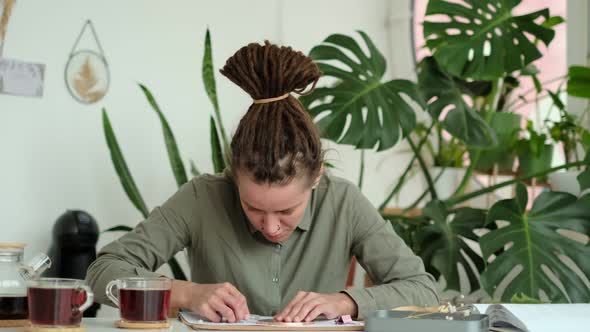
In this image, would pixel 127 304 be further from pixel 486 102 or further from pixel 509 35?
pixel 486 102

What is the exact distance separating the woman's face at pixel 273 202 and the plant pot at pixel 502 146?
6.00ft

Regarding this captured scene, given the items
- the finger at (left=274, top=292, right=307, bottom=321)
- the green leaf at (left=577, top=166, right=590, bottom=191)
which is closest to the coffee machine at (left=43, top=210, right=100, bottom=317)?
the finger at (left=274, top=292, right=307, bottom=321)

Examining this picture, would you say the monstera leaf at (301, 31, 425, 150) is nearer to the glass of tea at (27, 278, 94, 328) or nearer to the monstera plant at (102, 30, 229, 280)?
the monstera plant at (102, 30, 229, 280)

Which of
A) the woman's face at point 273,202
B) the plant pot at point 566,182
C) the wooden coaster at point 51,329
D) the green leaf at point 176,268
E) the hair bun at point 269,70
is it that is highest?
the hair bun at point 269,70

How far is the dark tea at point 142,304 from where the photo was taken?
1.31 meters

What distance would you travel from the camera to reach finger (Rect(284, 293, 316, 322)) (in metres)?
1.46

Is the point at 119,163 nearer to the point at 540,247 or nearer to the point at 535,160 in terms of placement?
the point at 540,247

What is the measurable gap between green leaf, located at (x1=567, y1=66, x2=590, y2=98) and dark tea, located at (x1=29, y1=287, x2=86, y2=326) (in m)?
2.00

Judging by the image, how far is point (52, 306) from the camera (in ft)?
3.99

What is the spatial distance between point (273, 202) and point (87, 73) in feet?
5.41

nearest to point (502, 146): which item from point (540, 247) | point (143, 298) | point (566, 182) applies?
point (566, 182)

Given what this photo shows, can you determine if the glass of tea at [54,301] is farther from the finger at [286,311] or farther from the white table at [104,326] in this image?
the finger at [286,311]

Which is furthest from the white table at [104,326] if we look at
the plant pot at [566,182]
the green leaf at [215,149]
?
the plant pot at [566,182]

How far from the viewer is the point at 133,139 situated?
10.6ft
